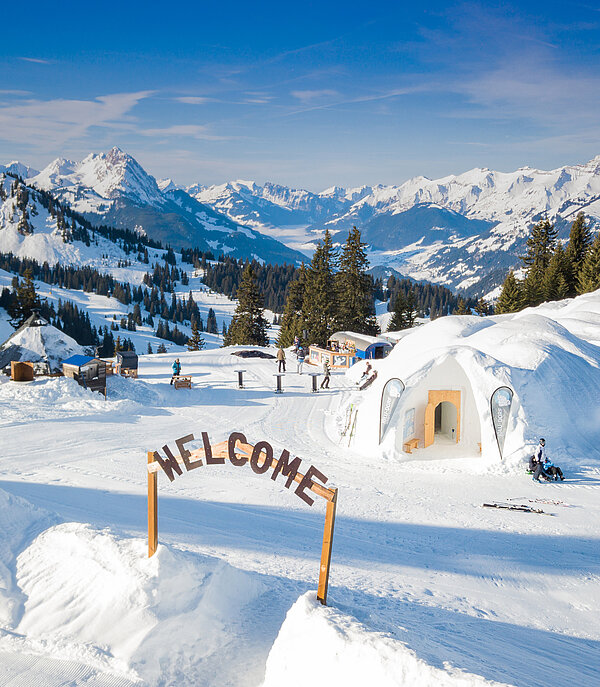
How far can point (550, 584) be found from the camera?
28.0 feet

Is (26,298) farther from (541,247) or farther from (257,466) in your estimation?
(541,247)

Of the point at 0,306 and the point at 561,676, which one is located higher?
the point at 0,306

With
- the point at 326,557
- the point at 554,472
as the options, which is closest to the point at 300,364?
the point at 554,472

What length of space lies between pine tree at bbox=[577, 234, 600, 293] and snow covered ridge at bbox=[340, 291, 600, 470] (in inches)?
1310

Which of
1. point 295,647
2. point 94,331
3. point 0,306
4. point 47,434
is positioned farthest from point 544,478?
point 94,331

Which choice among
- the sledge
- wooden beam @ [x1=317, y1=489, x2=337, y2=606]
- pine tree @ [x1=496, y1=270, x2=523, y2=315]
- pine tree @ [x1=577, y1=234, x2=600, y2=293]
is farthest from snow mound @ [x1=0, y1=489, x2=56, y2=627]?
pine tree @ [x1=577, y1=234, x2=600, y2=293]

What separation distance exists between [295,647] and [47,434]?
14745 millimetres

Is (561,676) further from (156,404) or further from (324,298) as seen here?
(324,298)

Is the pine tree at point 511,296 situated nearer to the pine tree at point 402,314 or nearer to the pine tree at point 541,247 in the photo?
the pine tree at point 541,247

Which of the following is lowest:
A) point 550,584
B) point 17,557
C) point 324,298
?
point 550,584

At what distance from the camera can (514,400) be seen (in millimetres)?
15430

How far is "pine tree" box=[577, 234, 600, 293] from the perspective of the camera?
4728 centimetres

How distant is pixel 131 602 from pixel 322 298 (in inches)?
1630

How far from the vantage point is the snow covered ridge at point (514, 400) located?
1521cm
